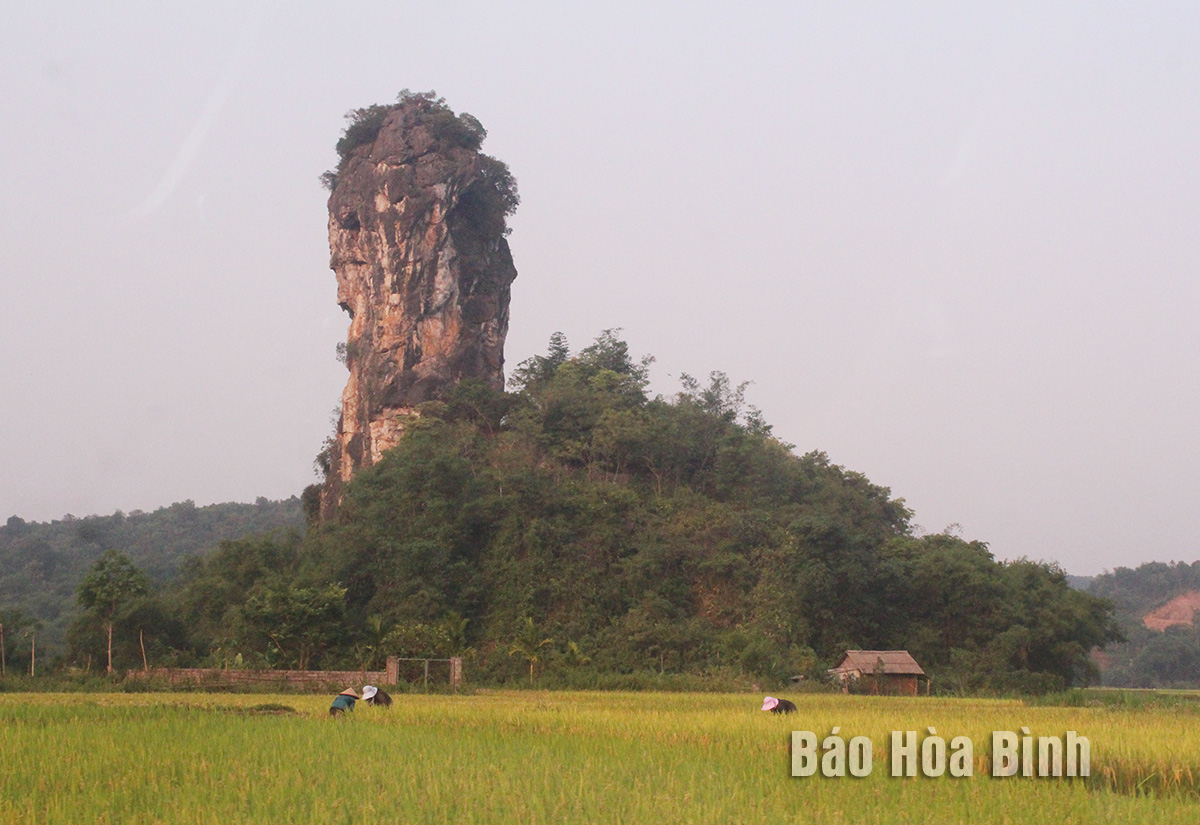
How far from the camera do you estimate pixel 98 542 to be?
56875mm

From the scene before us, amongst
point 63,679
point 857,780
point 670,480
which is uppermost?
point 670,480

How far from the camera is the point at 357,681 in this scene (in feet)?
65.3

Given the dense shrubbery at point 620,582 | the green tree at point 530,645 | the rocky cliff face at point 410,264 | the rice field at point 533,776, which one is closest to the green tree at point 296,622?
the dense shrubbery at point 620,582

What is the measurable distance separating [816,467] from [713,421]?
4071 millimetres

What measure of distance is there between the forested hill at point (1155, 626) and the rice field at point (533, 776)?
33.5m

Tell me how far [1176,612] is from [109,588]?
6962 cm

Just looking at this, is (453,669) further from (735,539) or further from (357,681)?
(735,539)

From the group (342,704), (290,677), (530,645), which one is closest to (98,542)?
(530,645)

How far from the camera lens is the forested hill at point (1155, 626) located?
1954 inches

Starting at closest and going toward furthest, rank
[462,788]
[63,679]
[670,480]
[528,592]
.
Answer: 1. [462,788]
2. [63,679]
3. [528,592]
4. [670,480]

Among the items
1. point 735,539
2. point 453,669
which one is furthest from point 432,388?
point 453,669

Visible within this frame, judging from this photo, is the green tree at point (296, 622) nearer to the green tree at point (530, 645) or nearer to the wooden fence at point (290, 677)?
the wooden fence at point (290, 677)

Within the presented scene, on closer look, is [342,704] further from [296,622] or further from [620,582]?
[620,582]

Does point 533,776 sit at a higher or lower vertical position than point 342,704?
higher
